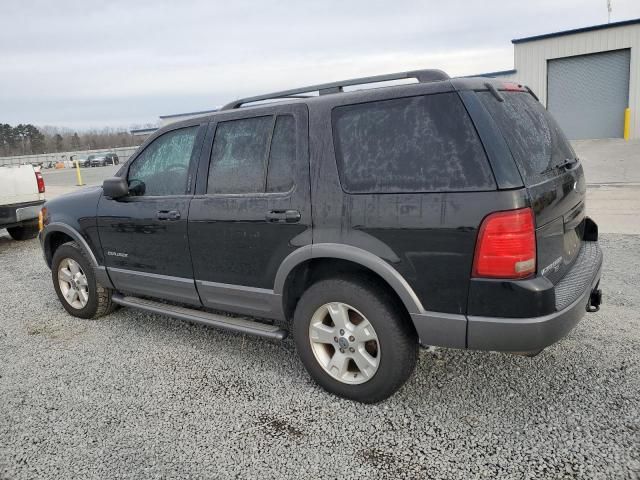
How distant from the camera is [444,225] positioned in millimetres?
2570

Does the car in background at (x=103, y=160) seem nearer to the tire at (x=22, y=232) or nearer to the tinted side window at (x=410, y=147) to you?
the tire at (x=22, y=232)

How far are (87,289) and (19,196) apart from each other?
17.0 feet

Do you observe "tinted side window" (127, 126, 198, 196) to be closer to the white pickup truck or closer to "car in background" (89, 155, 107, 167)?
the white pickup truck

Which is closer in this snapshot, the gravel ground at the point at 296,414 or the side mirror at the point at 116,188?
the gravel ground at the point at 296,414

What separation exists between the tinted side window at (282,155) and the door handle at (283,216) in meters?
0.15

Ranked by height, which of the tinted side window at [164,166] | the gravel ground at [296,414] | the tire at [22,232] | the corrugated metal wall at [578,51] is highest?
the corrugated metal wall at [578,51]

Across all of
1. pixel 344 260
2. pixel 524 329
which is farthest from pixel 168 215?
pixel 524 329

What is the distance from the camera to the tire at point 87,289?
4.63 m

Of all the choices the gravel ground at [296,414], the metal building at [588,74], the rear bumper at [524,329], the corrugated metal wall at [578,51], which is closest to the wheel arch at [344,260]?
the rear bumper at [524,329]

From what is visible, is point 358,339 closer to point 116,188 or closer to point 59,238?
point 116,188

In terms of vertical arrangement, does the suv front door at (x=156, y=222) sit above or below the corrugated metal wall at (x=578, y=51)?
below

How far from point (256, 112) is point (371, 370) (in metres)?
1.86

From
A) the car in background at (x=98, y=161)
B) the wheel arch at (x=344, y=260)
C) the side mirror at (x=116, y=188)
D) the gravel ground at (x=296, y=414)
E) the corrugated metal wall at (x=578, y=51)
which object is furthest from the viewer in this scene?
the car in background at (x=98, y=161)

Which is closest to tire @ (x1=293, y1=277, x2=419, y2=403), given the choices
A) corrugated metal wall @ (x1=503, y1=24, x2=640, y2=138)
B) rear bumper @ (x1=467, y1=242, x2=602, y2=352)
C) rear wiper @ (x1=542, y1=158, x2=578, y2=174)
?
rear bumper @ (x1=467, y1=242, x2=602, y2=352)
